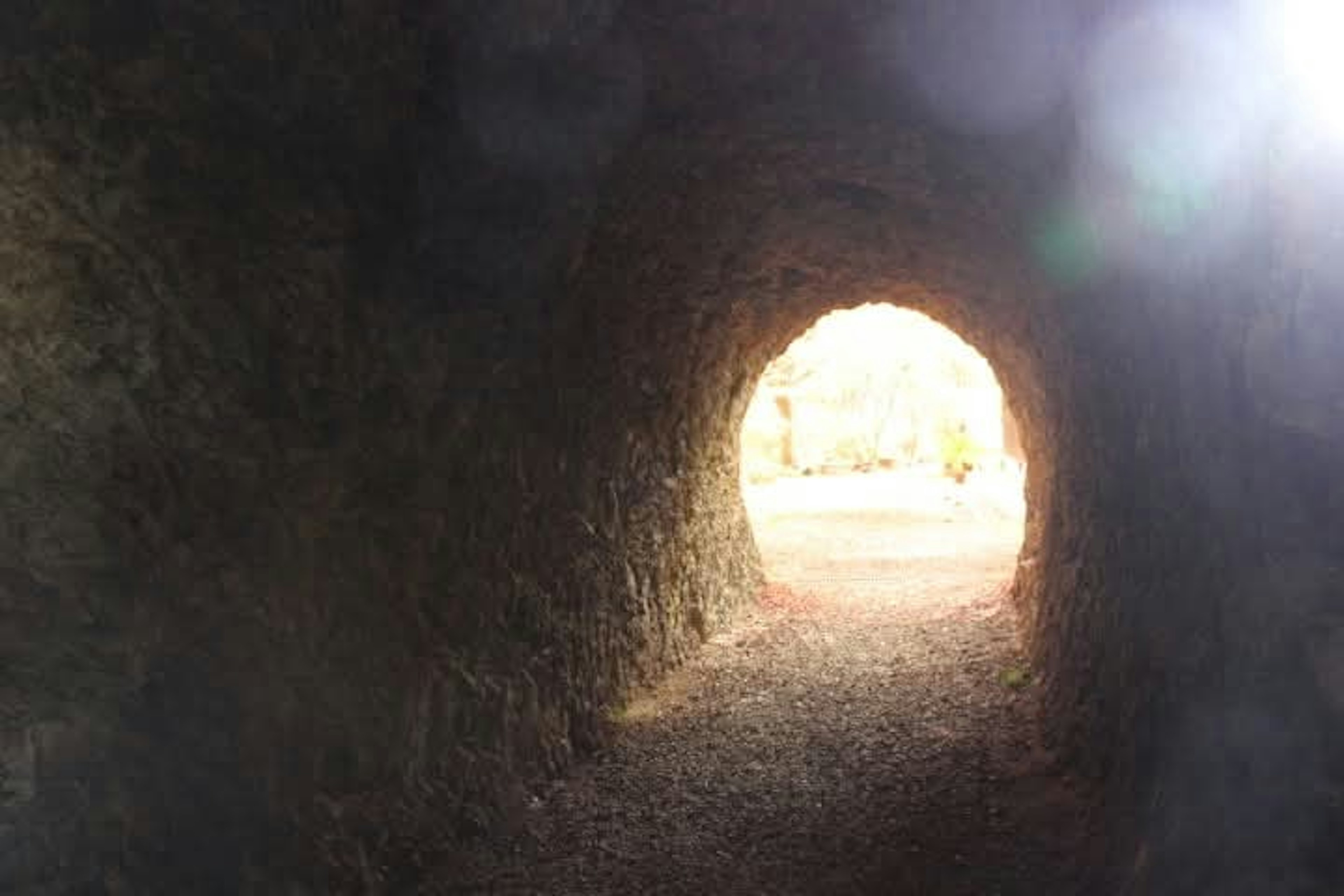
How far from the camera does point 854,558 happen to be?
1240 cm

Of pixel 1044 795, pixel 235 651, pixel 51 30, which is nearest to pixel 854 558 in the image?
pixel 1044 795

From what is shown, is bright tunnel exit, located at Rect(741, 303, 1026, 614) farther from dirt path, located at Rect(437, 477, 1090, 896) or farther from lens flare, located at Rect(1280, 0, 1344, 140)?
lens flare, located at Rect(1280, 0, 1344, 140)

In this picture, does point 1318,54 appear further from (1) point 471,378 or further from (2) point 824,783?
(2) point 824,783

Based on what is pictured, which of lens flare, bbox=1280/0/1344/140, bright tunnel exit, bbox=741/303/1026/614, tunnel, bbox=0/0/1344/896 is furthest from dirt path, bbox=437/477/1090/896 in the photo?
lens flare, bbox=1280/0/1344/140

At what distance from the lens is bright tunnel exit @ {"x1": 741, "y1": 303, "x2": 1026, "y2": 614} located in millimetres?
11117

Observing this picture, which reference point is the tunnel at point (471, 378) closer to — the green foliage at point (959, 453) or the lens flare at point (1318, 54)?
the lens flare at point (1318, 54)

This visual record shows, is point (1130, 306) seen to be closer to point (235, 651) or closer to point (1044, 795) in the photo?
point (1044, 795)

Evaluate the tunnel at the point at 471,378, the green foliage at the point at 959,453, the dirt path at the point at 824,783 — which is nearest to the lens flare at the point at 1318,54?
the tunnel at the point at 471,378

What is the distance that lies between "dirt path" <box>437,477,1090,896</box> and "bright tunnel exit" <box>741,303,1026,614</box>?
1.77 m

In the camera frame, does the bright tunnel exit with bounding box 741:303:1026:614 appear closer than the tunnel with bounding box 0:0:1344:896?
No

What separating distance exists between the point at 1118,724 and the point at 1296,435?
6.31 ft

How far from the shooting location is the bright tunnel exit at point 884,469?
11117 mm

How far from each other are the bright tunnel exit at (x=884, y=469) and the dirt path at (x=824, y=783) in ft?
5.82

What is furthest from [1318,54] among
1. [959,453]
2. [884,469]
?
[884,469]
